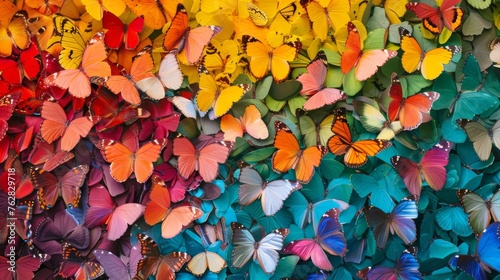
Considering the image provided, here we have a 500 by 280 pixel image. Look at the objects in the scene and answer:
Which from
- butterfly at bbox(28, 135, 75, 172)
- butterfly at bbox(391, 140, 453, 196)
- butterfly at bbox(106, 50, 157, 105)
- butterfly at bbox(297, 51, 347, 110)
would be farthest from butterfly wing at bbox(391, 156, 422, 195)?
butterfly at bbox(28, 135, 75, 172)

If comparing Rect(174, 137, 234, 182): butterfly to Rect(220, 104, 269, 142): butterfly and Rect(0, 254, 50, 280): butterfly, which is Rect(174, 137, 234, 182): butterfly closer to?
Rect(220, 104, 269, 142): butterfly

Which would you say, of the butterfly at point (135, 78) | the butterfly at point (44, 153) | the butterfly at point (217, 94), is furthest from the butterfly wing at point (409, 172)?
the butterfly at point (44, 153)

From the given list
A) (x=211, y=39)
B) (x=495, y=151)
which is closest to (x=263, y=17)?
(x=211, y=39)

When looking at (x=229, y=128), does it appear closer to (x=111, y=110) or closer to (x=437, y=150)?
(x=111, y=110)

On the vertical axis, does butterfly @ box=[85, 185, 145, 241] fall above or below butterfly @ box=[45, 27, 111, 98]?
below

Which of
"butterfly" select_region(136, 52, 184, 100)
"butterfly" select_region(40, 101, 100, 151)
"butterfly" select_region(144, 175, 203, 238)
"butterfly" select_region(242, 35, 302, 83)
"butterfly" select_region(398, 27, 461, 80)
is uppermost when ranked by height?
"butterfly" select_region(398, 27, 461, 80)
